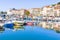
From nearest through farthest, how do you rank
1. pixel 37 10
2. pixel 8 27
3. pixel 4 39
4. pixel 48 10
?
pixel 4 39
pixel 8 27
pixel 48 10
pixel 37 10

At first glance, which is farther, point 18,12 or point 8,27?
point 18,12

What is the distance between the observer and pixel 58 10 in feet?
48.3

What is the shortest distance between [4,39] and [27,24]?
4.64 m

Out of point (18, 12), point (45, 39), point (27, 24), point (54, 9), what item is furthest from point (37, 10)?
point (45, 39)

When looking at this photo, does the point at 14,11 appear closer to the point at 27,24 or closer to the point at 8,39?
the point at 27,24

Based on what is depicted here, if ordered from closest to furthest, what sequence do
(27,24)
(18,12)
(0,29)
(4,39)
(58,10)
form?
(4,39), (0,29), (27,24), (58,10), (18,12)

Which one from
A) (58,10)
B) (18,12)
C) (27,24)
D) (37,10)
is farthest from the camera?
(18,12)

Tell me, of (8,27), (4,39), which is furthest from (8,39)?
(8,27)

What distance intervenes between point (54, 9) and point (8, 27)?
26.0ft

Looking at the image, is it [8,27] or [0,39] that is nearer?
[0,39]

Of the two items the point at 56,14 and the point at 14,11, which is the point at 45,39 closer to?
the point at 56,14

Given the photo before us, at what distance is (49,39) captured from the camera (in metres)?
4.98

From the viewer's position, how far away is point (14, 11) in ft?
70.2

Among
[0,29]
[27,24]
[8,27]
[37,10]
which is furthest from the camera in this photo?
[37,10]
